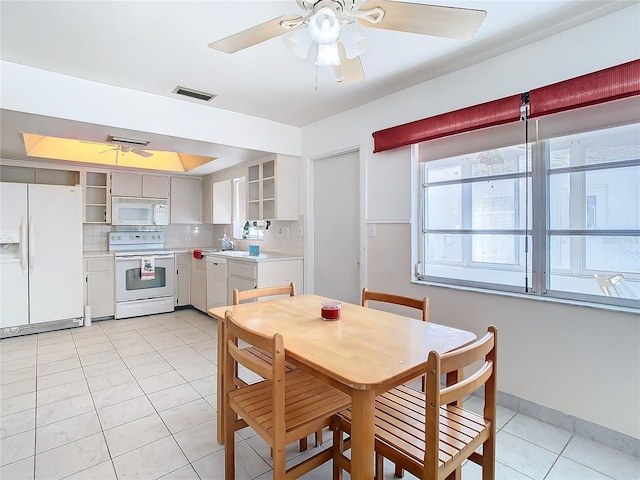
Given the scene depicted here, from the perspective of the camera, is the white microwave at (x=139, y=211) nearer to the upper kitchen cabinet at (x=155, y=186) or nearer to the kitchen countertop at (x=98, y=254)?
the upper kitchen cabinet at (x=155, y=186)

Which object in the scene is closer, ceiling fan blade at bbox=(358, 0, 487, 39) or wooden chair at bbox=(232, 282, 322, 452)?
ceiling fan blade at bbox=(358, 0, 487, 39)

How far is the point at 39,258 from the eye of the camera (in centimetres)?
392

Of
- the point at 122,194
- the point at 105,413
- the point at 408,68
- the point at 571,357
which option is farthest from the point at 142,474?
the point at 122,194

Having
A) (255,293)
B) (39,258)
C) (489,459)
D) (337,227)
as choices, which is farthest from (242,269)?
(489,459)

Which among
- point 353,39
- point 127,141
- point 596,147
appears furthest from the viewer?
point 127,141

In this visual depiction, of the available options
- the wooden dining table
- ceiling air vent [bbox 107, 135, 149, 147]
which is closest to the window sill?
the wooden dining table

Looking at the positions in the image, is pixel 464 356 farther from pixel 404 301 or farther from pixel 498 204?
pixel 498 204

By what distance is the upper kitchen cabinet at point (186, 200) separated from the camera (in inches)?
214

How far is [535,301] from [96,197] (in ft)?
17.9

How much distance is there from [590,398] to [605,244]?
0.91 meters

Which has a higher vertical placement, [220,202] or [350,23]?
[350,23]

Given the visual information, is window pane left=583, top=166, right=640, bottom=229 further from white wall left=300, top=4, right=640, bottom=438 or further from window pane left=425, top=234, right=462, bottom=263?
window pane left=425, top=234, right=462, bottom=263

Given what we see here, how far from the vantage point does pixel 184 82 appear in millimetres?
2764

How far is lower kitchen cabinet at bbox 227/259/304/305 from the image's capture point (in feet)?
12.5
